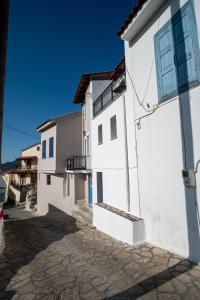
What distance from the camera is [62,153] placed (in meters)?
17.8

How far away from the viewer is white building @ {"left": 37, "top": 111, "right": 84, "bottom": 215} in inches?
664

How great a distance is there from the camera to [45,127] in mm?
19672

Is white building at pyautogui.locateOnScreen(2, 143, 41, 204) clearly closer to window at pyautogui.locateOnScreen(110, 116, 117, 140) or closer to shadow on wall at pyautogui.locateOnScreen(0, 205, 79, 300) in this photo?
shadow on wall at pyautogui.locateOnScreen(0, 205, 79, 300)

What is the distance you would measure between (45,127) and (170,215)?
1612cm

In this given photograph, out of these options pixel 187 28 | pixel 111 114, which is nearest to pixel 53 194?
pixel 111 114

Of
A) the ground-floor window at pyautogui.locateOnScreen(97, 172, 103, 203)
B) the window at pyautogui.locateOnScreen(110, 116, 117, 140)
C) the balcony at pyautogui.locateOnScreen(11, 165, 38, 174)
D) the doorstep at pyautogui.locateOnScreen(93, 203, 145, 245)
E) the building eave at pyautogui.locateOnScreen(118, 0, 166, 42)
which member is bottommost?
the doorstep at pyautogui.locateOnScreen(93, 203, 145, 245)

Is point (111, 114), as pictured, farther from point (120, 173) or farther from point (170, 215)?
point (170, 215)

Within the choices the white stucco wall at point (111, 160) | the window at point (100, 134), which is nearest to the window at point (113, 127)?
the white stucco wall at point (111, 160)

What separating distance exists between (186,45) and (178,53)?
0.30m

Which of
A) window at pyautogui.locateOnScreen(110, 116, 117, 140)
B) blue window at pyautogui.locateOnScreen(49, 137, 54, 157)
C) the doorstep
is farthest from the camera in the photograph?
blue window at pyautogui.locateOnScreen(49, 137, 54, 157)

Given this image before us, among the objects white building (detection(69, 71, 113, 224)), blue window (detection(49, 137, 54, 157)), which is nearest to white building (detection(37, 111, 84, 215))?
blue window (detection(49, 137, 54, 157))

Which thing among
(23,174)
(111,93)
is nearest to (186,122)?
(111,93)

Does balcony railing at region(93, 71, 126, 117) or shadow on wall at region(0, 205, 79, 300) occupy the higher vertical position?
balcony railing at region(93, 71, 126, 117)

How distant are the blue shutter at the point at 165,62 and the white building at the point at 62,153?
11.7 metres
